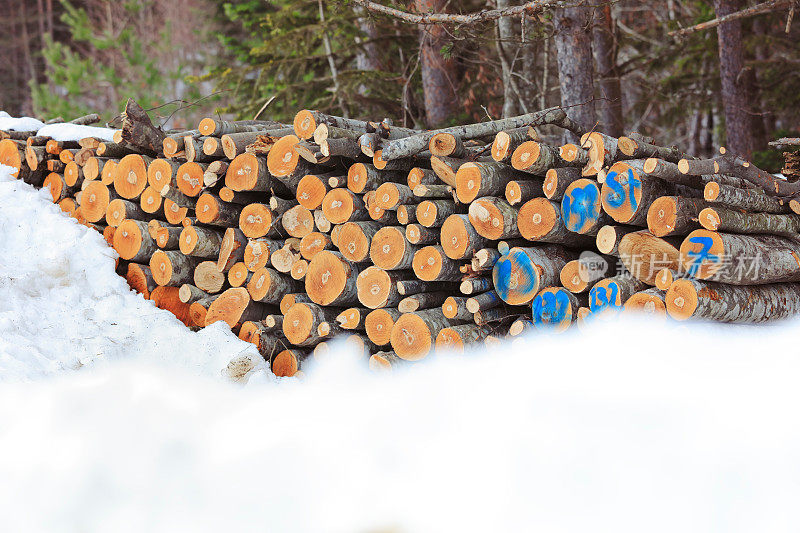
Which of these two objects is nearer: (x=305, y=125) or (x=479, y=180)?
(x=479, y=180)

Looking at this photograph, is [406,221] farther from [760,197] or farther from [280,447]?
[760,197]

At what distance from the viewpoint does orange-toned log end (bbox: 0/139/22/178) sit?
606cm

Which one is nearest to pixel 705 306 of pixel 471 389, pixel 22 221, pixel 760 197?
pixel 760 197

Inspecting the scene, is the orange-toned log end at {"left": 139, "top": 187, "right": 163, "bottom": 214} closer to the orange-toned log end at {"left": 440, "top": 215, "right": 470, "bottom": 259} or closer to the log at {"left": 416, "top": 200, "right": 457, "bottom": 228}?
the log at {"left": 416, "top": 200, "right": 457, "bottom": 228}

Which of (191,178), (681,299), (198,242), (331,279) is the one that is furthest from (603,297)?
(191,178)

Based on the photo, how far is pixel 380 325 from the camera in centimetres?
460

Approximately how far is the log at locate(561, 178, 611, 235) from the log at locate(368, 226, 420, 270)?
3.39 ft

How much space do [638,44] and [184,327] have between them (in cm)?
1067

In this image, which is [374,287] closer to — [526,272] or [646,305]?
[526,272]

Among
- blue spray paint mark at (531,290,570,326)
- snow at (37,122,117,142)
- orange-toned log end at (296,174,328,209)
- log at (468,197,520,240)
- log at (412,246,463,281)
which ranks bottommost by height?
blue spray paint mark at (531,290,570,326)

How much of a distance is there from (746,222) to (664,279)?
26.5 inches

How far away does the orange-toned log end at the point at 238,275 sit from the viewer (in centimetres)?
512

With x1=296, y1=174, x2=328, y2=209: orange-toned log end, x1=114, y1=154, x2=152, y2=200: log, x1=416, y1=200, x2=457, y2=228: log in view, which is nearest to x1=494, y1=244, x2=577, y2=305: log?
x1=416, y1=200, x2=457, y2=228: log

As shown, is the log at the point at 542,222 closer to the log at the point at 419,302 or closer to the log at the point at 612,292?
the log at the point at 612,292
